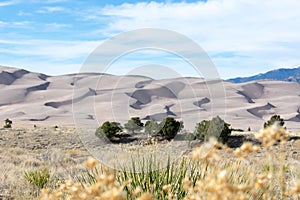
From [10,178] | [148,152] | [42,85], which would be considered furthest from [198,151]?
[42,85]

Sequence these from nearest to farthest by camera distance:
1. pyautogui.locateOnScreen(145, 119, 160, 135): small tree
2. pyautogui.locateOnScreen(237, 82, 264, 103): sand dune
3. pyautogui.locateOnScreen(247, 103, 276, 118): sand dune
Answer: pyautogui.locateOnScreen(145, 119, 160, 135): small tree, pyautogui.locateOnScreen(247, 103, 276, 118): sand dune, pyautogui.locateOnScreen(237, 82, 264, 103): sand dune

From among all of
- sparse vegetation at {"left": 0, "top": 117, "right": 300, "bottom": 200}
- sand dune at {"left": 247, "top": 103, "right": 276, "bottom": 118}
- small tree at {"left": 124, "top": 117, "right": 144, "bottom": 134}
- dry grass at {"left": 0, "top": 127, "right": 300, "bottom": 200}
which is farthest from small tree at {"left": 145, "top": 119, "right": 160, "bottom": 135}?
sand dune at {"left": 247, "top": 103, "right": 276, "bottom": 118}

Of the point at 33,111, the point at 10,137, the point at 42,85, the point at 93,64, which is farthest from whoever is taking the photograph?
the point at 42,85

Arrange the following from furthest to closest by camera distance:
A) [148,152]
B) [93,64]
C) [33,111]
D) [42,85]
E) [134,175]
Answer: [42,85]
[33,111]
[93,64]
[148,152]
[134,175]

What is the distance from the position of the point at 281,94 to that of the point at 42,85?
91605 millimetres

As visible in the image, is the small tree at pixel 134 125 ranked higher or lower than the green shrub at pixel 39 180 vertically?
higher

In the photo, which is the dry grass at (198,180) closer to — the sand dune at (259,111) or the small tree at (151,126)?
the small tree at (151,126)

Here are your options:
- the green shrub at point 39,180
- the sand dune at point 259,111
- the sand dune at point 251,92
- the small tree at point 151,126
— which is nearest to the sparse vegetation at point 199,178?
the green shrub at point 39,180

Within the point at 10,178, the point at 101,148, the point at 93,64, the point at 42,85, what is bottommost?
the point at 10,178

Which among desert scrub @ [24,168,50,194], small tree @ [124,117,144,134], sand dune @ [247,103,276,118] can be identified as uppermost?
sand dune @ [247,103,276,118]

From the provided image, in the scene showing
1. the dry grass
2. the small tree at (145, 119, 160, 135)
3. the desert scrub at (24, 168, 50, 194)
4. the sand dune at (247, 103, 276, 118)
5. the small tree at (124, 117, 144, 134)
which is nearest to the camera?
the dry grass

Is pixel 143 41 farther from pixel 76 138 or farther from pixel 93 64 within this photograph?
pixel 76 138

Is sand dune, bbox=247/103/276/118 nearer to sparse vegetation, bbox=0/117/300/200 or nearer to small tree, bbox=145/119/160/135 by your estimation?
small tree, bbox=145/119/160/135

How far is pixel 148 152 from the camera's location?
7176 mm
